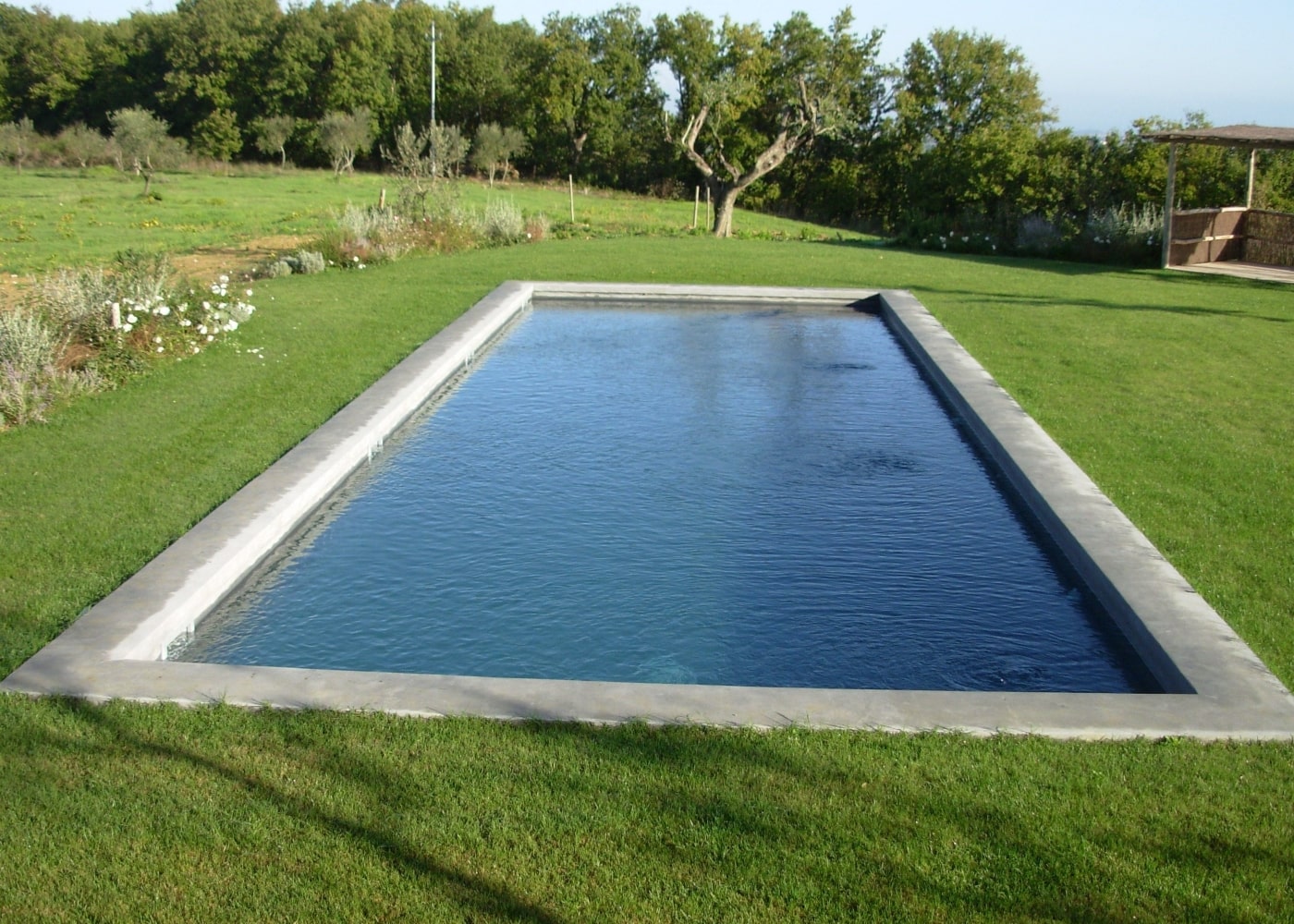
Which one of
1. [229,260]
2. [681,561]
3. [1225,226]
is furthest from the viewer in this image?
[1225,226]

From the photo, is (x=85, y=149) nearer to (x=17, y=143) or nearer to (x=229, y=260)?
(x=17, y=143)

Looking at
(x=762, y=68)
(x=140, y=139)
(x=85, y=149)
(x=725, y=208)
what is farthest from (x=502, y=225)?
(x=85, y=149)

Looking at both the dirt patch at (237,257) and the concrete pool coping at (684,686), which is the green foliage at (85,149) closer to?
the dirt patch at (237,257)

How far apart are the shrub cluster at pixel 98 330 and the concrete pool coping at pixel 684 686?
253 centimetres

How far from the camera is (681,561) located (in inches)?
Answer: 237

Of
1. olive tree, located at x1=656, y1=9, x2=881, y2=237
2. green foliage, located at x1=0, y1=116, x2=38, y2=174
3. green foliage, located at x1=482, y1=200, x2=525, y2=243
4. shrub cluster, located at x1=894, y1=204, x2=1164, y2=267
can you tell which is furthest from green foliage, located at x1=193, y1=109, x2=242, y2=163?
shrub cluster, located at x1=894, y1=204, x2=1164, y2=267

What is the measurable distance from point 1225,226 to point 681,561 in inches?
628

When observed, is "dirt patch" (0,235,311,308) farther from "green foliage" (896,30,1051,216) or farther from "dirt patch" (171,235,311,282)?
"green foliage" (896,30,1051,216)

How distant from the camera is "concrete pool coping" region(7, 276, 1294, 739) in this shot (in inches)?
155

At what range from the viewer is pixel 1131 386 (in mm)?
→ 9375

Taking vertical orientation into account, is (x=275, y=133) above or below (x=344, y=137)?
above

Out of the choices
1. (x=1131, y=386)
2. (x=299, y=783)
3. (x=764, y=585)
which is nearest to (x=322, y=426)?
(x=764, y=585)

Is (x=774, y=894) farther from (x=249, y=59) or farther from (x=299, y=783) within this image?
(x=249, y=59)

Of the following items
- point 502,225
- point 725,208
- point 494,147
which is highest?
point 494,147
